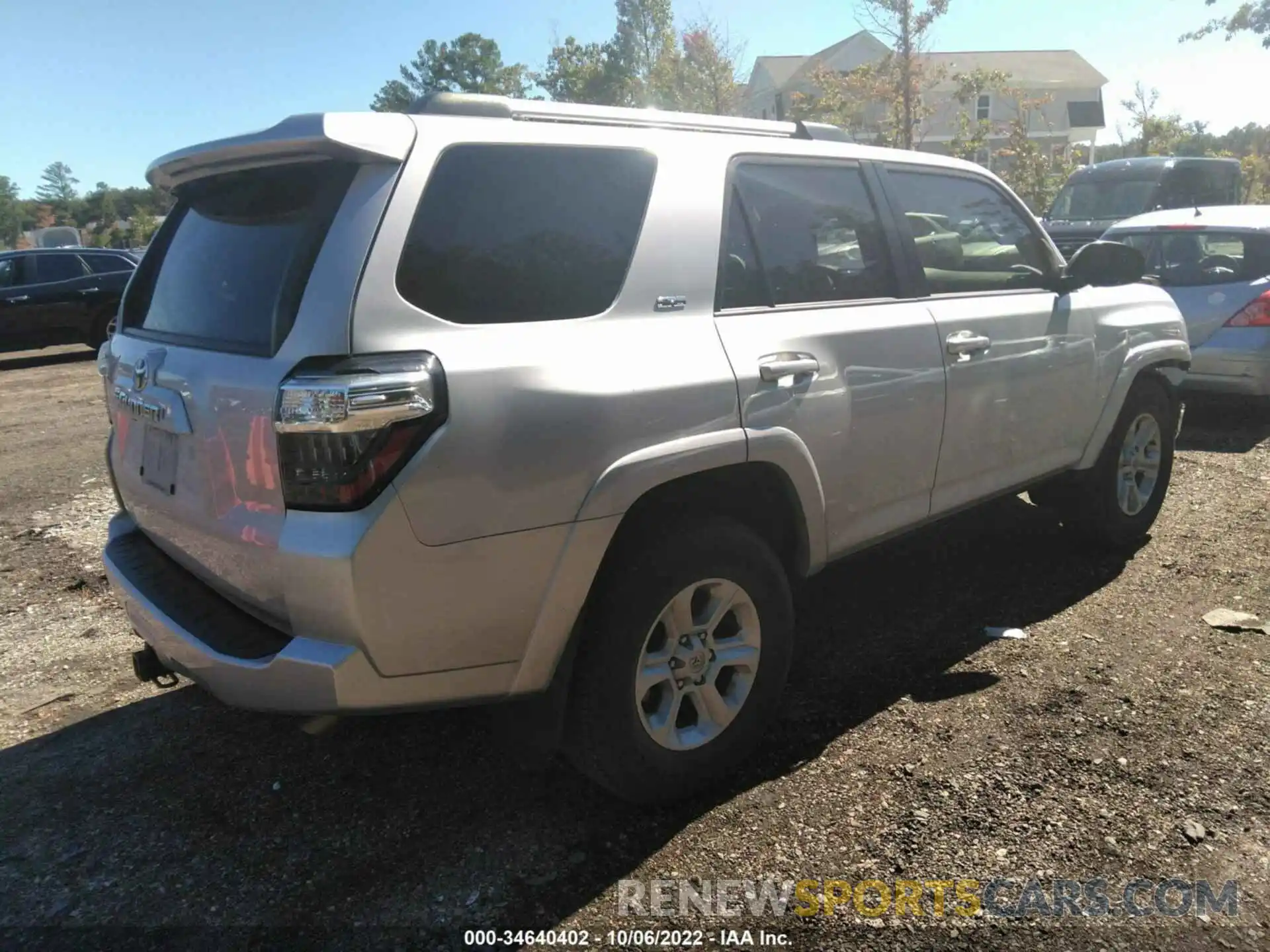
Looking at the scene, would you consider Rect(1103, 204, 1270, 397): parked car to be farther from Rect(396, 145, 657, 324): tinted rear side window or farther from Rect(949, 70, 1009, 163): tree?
Rect(949, 70, 1009, 163): tree

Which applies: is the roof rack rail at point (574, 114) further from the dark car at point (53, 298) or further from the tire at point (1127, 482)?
the dark car at point (53, 298)

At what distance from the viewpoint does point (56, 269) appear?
14266 mm

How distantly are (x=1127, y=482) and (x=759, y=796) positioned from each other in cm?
295

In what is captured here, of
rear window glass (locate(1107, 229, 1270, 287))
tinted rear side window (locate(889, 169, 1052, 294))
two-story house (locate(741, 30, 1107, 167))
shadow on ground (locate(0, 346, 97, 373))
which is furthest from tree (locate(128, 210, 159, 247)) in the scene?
tinted rear side window (locate(889, 169, 1052, 294))

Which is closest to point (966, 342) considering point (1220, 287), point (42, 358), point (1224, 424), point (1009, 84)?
point (1220, 287)

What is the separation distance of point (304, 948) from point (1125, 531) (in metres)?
4.12

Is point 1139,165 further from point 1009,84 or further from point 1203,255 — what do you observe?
point 1009,84

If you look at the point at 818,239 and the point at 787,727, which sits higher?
the point at 818,239

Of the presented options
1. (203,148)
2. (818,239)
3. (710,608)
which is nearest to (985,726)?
(710,608)

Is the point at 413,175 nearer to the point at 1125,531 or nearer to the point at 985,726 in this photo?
the point at 985,726

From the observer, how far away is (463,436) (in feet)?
7.34

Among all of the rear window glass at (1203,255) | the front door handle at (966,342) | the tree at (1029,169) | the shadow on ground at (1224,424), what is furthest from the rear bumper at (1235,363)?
the tree at (1029,169)

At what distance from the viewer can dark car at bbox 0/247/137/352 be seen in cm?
1401

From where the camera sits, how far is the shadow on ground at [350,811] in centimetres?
254
